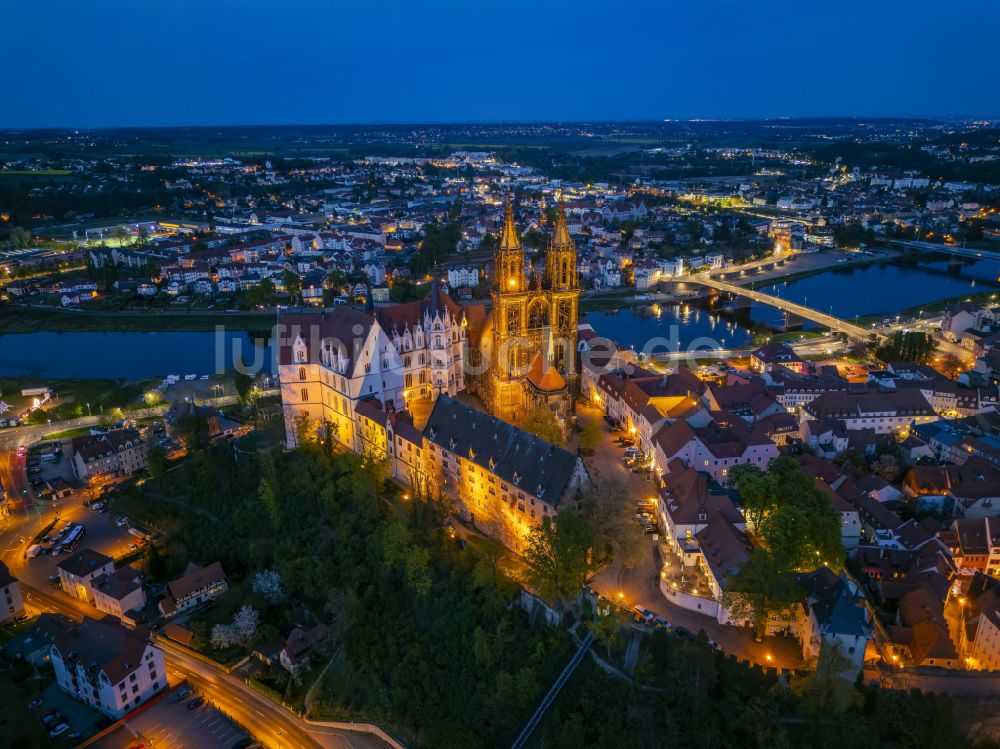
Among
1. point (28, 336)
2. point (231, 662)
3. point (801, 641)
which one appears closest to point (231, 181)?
point (28, 336)

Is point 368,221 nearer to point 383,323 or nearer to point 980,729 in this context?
point 383,323

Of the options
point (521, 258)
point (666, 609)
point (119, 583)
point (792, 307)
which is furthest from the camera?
point (792, 307)

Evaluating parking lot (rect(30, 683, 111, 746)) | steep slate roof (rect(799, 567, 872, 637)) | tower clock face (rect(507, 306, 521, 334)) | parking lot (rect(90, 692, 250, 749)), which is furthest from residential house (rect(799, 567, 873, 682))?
parking lot (rect(30, 683, 111, 746))

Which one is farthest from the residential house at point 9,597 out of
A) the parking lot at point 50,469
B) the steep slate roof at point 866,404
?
the steep slate roof at point 866,404

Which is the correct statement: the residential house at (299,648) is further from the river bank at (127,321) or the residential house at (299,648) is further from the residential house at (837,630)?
the river bank at (127,321)

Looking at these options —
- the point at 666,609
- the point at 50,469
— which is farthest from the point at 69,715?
the point at 666,609

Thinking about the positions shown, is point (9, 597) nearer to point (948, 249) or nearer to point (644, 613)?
point (644, 613)
